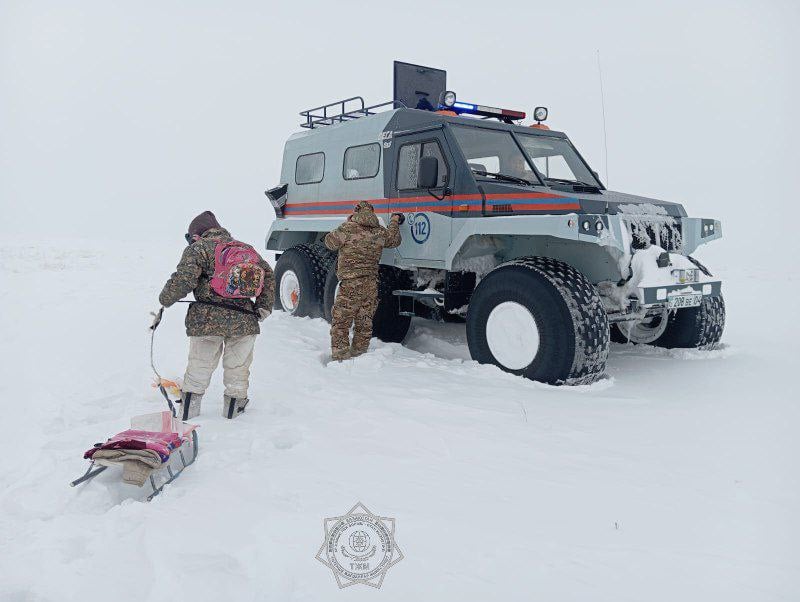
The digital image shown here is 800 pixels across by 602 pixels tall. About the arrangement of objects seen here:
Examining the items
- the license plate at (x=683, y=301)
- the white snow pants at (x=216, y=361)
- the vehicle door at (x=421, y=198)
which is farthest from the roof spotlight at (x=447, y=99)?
the white snow pants at (x=216, y=361)

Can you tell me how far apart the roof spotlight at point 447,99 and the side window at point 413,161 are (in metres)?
0.61

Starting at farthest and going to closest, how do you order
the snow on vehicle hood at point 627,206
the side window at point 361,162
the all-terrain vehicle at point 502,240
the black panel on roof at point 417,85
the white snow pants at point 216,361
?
the black panel on roof at point 417,85
the side window at point 361,162
the snow on vehicle hood at point 627,206
the all-terrain vehicle at point 502,240
the white snow pants at point 216,361

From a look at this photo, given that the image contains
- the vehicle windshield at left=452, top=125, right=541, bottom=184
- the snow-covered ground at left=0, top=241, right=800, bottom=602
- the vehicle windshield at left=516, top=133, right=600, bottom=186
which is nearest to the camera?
the snow-covered ground at left=0, top=241, right=800, bottom=602

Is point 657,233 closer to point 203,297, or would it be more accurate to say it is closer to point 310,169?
point 203,297

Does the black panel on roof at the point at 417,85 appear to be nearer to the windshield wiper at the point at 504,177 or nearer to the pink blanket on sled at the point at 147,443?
the windshield wiper at the point at 504,177

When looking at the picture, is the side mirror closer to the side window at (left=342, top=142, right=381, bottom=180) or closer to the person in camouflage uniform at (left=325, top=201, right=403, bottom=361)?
the person in camouflage uniform at (left=325, top=201, right=403, bottom=361)

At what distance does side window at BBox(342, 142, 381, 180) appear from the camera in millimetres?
6902

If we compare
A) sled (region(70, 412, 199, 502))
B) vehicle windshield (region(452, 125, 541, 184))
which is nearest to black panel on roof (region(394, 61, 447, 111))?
vehicle windshield (region(452, 125, 541, 184))

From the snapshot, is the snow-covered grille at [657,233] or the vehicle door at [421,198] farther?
the vehicle door at [421,198]

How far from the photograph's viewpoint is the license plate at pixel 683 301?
516 cm

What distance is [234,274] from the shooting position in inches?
160

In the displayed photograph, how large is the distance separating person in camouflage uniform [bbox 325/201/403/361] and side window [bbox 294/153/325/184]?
2.16 metres

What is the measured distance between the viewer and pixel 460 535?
253 cm

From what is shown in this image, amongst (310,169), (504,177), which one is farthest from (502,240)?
(310,169)
